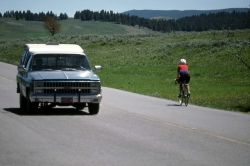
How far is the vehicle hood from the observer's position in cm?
1947

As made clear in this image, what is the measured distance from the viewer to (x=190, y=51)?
A: 70.3m

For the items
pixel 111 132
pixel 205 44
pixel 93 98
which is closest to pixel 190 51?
pixel 205 44

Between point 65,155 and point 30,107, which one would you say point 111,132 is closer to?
point 65,155

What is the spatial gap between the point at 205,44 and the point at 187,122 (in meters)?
56.6

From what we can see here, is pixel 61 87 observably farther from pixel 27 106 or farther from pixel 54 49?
pixel 54 49

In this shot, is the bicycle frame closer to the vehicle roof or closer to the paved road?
the paved road

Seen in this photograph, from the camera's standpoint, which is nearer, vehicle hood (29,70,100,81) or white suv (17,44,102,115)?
white suv (17,44,102,115)

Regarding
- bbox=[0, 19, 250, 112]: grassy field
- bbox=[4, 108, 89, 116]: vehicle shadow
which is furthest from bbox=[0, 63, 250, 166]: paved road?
bbox=[0, 19, 250, 112]: grassy field

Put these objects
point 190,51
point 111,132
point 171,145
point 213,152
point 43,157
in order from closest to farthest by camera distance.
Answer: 1. point 43,157
2. point 213,152
3. point 171,145
4. point 111,132
5. point 190,51

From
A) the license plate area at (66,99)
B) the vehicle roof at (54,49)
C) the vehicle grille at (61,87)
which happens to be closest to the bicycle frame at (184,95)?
the vehicle roof at (54,49)

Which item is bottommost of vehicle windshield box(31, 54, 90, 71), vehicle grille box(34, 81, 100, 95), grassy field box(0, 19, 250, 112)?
grassy field box(0, 19, 250, 112)

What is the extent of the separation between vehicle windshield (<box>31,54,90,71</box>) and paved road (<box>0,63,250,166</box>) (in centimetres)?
136

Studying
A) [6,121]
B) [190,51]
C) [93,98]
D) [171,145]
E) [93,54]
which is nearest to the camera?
[171,145]

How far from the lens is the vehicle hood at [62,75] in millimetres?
19469
